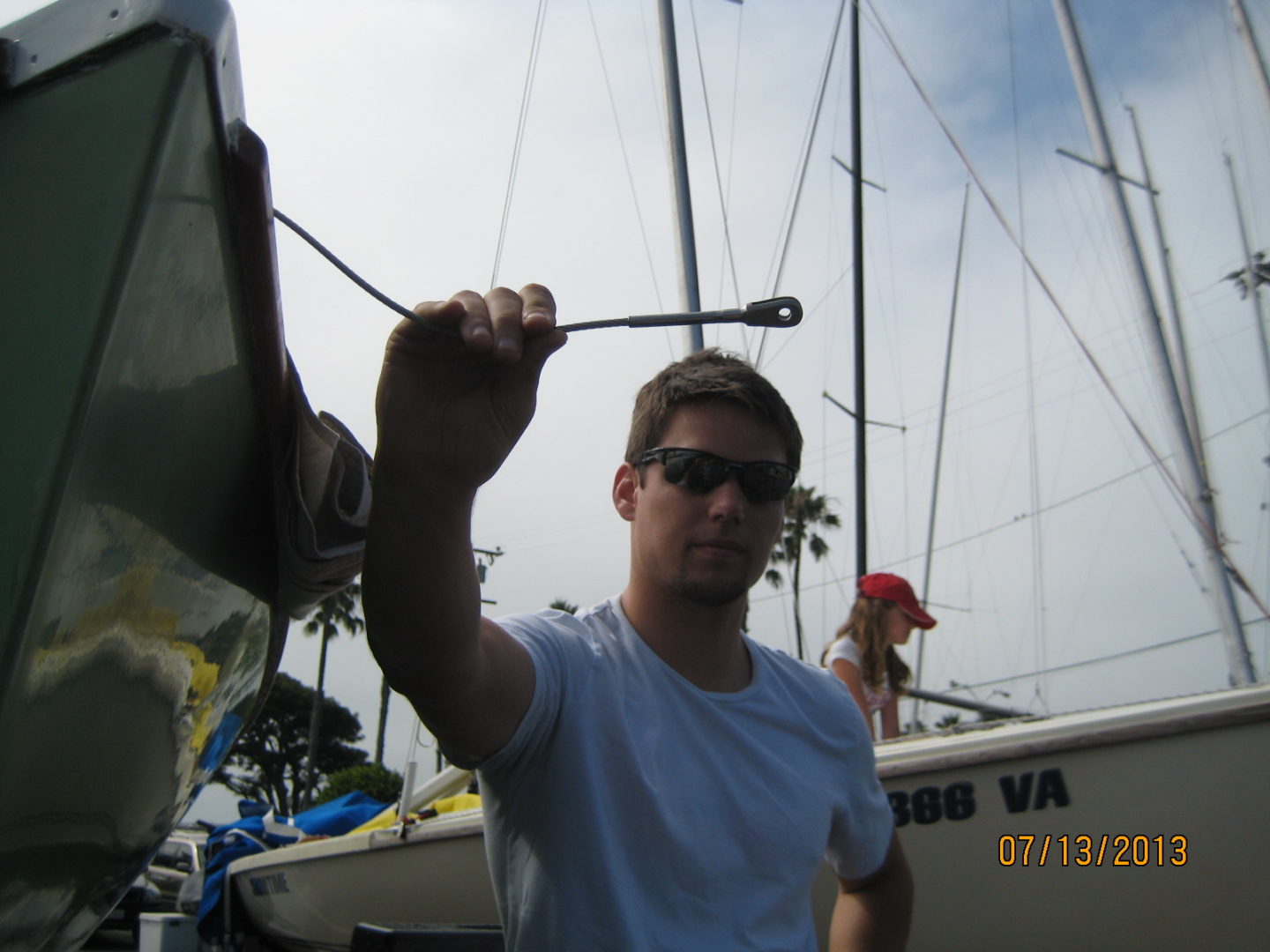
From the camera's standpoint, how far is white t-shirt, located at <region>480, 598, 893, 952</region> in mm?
1421

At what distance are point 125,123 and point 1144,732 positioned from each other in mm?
3358

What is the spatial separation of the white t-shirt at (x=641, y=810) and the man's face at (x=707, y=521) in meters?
0.15

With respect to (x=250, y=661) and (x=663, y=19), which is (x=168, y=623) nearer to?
(x=250, y=661)

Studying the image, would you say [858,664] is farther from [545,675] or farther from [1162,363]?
[1162,363]

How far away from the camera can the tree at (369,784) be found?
62.4ft

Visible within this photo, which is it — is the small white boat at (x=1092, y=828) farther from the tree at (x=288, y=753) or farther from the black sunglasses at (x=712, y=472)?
the tree at (x=288, y=753)

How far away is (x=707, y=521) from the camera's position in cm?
179

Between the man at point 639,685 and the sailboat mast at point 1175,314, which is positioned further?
the sailboat mast at point 1175,314

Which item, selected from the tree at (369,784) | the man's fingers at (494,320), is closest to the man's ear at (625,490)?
the man's fingers at (494,320)

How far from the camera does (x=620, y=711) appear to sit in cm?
156

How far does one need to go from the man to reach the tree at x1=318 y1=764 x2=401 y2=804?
18236 millimetres

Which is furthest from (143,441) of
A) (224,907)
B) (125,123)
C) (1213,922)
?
(224,907)

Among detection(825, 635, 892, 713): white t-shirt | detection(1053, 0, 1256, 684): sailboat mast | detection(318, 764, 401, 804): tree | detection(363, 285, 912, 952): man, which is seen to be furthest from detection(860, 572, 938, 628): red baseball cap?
detection(318, 764, 401, 804): tree

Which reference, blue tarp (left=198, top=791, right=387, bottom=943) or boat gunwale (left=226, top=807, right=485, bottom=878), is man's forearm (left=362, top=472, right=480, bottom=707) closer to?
boat gunwale (left=226, top=807, right=485, bottom=878)
